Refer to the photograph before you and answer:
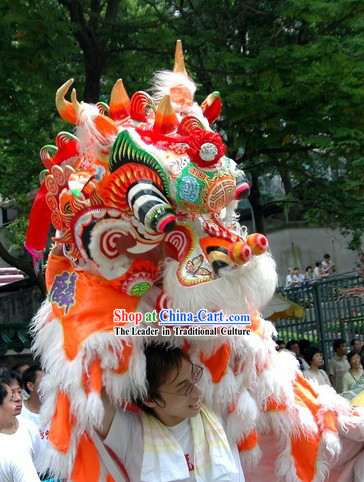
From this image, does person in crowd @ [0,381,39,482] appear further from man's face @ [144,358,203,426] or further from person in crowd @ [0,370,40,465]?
man's face @ [144,358,203,426]

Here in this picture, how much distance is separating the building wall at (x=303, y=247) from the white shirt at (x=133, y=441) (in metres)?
14.9

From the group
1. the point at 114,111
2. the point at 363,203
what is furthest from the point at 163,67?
the point at 114,111

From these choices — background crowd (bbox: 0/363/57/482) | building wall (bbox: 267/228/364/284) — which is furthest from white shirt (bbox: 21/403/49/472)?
building wall (bbox: 267/228/364/284)

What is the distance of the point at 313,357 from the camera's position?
781 cm

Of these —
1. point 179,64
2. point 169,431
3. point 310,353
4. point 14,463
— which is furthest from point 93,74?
point 169,431

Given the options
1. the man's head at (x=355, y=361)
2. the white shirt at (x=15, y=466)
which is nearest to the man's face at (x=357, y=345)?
the man's head at (x=355, y=361)

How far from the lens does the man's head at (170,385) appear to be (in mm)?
2740

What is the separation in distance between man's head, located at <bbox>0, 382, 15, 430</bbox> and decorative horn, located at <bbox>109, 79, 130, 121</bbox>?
1.49 m

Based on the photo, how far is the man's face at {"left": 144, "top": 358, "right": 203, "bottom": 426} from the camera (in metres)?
2.74

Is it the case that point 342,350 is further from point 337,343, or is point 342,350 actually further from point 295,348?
point 295,348

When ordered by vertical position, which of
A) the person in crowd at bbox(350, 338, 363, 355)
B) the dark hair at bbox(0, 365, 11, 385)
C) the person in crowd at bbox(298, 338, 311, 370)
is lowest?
the person in crowd at bbox(350, 338, 363, 355)

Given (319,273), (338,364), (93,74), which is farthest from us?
(319,273)

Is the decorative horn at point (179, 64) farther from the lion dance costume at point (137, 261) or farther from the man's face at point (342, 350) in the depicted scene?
the man's face at point (342, 350)

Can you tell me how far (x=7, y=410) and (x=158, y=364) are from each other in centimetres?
111
